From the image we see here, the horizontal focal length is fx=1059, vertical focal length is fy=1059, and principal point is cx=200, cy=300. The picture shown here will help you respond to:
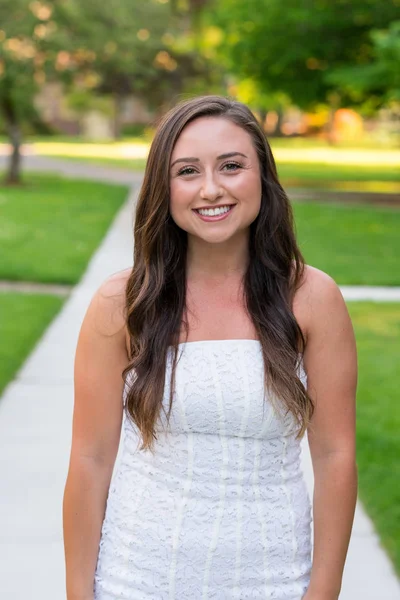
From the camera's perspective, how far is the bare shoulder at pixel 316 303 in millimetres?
2061

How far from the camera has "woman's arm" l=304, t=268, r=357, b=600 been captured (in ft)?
6.73

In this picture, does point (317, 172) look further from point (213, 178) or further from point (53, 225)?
point (213, 178)

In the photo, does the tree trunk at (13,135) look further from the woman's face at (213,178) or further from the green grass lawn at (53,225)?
the woman's face at (213,178)

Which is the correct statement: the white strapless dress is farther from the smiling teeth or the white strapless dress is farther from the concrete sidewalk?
the concrete sidewalk

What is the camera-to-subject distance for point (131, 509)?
2012 mm

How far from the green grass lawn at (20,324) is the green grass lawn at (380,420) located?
2516mm

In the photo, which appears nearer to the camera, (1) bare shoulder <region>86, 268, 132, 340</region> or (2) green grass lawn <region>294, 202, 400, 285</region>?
(1) bare shoulder <region>86, 268, 132, 340</region>

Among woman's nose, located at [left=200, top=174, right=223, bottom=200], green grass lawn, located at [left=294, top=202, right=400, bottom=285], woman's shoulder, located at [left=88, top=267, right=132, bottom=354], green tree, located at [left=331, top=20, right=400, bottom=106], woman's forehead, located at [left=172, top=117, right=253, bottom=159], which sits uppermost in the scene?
green tree, located at [left=331, top=20, right=400, bottom=106]

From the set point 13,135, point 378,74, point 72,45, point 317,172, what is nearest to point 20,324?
point 378,74

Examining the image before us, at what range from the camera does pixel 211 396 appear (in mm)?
1944

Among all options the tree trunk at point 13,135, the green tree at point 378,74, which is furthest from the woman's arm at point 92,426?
the tree trunk at point 13,135

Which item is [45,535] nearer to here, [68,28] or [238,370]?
[238,370]

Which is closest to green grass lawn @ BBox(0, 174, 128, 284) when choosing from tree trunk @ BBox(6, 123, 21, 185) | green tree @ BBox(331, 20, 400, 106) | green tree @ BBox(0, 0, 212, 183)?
tree trunk @ BBox(6, 123, 21, 185)

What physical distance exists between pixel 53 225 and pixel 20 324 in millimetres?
8602
